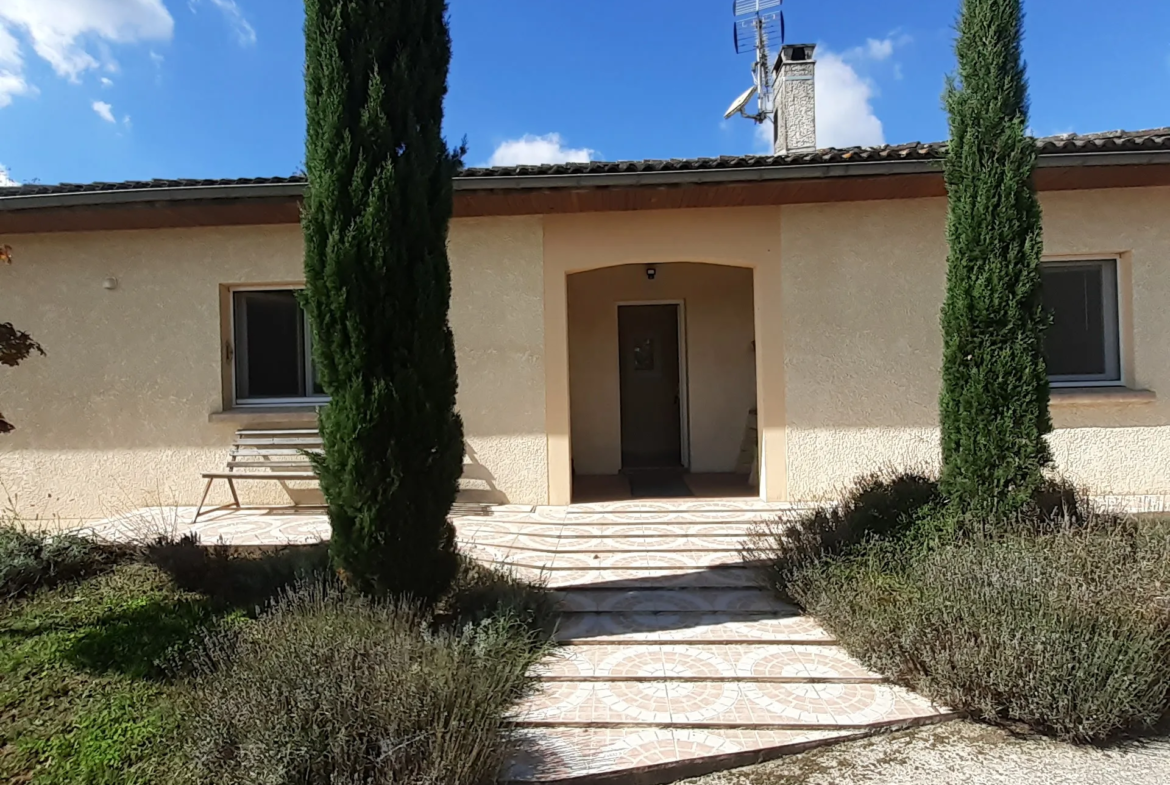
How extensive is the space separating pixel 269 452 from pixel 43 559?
251cm

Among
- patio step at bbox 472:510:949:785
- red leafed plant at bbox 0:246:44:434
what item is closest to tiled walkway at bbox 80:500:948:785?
patio step at bbox 472:510:949:785

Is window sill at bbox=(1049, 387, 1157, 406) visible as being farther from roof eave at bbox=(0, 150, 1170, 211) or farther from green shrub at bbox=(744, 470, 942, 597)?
green shrub at bbox=(744, 470, 942, 597)

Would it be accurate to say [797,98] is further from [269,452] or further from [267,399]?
[269,452]

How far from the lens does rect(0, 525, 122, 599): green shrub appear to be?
173 inches

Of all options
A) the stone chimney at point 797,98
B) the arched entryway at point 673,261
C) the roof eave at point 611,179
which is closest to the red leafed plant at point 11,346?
the roof eave at point 611,179

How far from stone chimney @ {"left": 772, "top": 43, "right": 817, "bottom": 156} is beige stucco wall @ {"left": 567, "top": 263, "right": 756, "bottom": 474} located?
2.03 meters

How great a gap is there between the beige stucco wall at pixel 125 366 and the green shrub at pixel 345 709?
3.96 meters

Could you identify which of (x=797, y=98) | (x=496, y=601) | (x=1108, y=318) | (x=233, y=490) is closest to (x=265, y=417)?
(x=233, y=490)

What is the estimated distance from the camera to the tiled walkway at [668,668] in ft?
9.54

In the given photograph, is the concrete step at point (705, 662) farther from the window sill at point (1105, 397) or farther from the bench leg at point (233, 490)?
the bench leg at point (233, 490)

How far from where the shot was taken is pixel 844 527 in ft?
15.7

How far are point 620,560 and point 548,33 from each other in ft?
→ 25.5

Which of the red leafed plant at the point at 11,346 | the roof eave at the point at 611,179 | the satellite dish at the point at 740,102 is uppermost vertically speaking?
the satellite dish at the point at 740,102

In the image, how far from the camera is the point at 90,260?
286 inches
